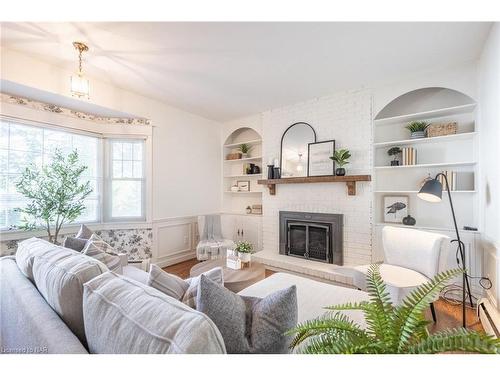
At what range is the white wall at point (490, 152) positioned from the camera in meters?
1.84

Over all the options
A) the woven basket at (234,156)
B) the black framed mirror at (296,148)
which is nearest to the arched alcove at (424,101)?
the black framed mirror at (296,148)

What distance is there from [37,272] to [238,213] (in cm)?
344

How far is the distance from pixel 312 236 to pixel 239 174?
200 centimetres

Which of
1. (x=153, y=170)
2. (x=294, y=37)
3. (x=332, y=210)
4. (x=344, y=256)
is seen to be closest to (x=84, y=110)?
(x=153, y=170)

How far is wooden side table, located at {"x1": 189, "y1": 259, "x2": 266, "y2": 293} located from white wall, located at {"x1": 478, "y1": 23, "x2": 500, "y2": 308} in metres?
1.98

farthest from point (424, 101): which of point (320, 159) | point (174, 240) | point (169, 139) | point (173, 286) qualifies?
point (174, 240)

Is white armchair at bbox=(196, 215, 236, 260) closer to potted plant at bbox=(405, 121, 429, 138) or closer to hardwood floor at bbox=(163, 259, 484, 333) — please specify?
hardwood floor at bbox=(163, 259, 484, 333)

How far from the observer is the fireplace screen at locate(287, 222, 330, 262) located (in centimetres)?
331

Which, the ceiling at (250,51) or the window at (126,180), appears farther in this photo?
the window at (126,180)

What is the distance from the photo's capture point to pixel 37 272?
46.3 inches

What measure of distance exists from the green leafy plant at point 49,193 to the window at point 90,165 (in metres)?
0.14

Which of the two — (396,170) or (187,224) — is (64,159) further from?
(396,170)

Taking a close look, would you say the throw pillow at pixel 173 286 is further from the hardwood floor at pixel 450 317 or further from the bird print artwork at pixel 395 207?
the bird print artwork at pixel 395 207

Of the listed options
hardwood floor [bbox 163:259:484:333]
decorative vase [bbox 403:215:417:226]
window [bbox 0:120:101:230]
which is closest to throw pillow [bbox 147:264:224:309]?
hardwood floor [bbox 163:259:484:333]
